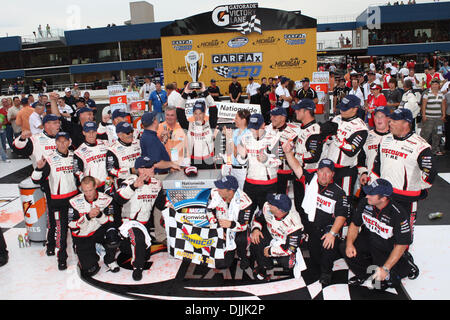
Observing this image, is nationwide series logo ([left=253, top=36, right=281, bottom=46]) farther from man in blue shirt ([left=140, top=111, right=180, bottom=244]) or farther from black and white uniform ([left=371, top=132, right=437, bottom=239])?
black and white uniform ([left=371, top=132, right=437, bottom=239])

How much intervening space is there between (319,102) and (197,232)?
819cm

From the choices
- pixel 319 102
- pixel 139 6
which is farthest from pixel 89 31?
pixel 319 102

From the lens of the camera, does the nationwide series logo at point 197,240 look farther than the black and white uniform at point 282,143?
No

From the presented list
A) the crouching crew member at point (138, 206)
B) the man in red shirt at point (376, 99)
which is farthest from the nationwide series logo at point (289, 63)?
the crouching crew member at point (138, 206)

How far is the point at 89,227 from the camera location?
16.1 ft

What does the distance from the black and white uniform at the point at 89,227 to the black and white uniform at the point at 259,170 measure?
1.93 metres

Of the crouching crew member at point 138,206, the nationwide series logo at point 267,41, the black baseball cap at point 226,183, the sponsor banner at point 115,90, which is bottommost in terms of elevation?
the crouching crew member at point 138,206

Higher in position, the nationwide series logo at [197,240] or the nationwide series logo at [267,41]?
the nationwide series logo at [267,41]

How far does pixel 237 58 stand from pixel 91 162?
37.2 ft

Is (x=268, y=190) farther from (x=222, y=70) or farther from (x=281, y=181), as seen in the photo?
(x=222, y=70)

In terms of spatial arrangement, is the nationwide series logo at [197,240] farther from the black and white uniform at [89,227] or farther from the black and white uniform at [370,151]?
the black and white uniform at [370,151]

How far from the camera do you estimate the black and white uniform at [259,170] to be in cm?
506

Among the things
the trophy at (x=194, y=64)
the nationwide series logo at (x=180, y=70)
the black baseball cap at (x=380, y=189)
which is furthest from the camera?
the nationwide series logo at (x=180, y=70)
